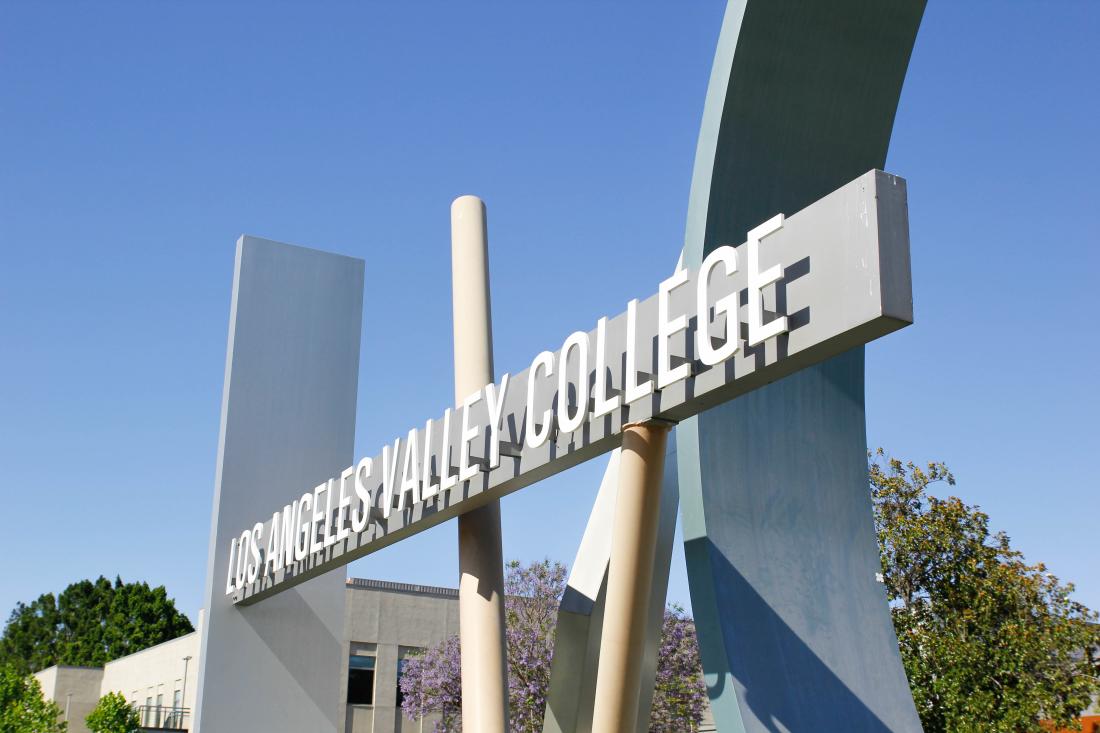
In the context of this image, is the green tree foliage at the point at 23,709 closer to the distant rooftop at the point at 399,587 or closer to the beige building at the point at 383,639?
the beige building at the point at 383,639

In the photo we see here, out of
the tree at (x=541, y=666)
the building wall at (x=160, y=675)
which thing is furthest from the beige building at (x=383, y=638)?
the tree at (x=541, y=666)

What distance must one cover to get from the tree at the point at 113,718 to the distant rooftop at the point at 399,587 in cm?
1489

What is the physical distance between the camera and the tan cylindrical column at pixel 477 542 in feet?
34.7

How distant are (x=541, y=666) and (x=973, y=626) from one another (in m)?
9.79

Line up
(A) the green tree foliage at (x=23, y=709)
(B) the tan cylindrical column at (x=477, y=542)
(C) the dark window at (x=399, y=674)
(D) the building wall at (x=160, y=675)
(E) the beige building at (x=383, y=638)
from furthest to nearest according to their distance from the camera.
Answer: (A) the green tree foliage at (x=23, y=709) → (D) the building wall at (x=160, y=675) → (C) the dark window at (x=399, y=674) → (E) the beige building at (x=383, y=638) → (B) the tan cylindrical column at (x=477, y=542)

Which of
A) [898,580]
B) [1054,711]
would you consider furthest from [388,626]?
[1054,711]

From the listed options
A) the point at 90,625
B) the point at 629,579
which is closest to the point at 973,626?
the point at 629,579

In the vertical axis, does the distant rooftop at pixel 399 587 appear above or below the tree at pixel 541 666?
above

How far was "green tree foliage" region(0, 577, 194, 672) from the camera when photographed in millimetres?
81250

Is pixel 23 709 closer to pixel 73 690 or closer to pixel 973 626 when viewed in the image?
pixel 73 690

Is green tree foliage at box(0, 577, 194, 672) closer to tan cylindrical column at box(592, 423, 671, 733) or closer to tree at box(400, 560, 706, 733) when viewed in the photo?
tree at box(400, 560, 706, 733)

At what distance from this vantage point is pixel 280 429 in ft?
55.2

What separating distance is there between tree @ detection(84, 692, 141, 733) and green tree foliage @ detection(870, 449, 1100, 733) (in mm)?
35714

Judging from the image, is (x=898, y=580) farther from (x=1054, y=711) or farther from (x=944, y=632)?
(x=1054, y=711)
